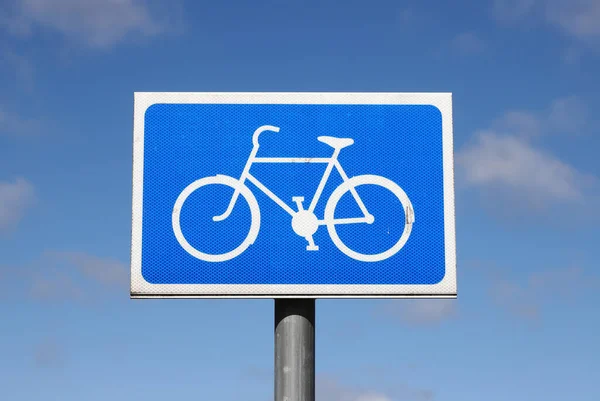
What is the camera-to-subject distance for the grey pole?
848cm

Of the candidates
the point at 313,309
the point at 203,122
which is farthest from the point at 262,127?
the point at 313,309

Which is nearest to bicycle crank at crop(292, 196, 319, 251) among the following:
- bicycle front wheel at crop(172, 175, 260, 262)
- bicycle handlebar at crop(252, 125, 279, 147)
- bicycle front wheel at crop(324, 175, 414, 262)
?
bicycle front wheel at crop(324, 175, 414, 262)

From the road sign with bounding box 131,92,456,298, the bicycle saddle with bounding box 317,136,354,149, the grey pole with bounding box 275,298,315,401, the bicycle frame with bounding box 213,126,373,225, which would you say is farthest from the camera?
the bicycle saddle with bounding box 317,136,354,149

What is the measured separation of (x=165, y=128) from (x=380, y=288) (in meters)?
2.83

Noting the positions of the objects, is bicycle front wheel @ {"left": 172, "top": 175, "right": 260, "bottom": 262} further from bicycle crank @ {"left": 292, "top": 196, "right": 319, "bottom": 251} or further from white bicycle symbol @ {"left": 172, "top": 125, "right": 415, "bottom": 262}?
bicycle crank @ {"left": 292, "top": 196, "right": 319, "bottom": 251}

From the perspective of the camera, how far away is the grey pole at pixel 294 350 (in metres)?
8.48

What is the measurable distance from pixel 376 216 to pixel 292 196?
0.90 m

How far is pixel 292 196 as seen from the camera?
898 cm

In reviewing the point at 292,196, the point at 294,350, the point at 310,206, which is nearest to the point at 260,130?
the point at 292,196

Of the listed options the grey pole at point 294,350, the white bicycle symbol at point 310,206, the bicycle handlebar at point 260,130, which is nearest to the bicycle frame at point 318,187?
the white bicycle symbol at point 310,206

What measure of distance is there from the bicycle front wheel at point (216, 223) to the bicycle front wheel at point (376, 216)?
2.50ft

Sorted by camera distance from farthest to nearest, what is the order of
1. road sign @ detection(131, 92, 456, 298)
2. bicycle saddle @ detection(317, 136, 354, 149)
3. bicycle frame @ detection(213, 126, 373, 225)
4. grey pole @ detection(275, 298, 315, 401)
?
bicycle saddle @ detection(317, 136, 354, 149) < bicycle frame @ detection(213, 126, 373, 225) < road sign @ detection(131, 92, 456, 298) < grey pole @ detection(275, 298, 315, 401)

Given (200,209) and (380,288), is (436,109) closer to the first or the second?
Answer: (380,288)

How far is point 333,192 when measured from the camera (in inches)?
355
